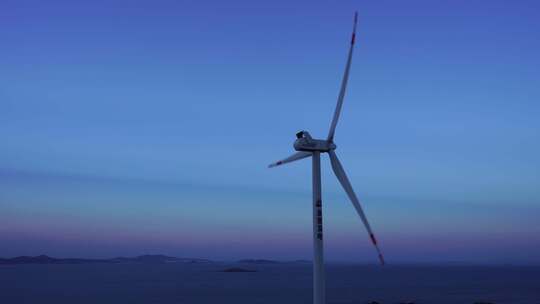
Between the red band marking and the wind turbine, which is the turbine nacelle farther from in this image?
the red band marking

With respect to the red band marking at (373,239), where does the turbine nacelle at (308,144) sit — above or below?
above

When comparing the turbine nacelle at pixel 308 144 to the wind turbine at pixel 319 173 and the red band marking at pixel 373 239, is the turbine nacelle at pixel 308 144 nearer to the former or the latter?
the wind turbine at pixel 319 173

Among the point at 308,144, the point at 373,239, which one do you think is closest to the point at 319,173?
the point at 308,144

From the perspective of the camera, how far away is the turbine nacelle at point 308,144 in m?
36.6

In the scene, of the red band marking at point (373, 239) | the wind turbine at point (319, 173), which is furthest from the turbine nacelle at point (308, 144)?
the red band marking at point (373, 239)

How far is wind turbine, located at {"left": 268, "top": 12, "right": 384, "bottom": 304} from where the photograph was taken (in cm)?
3509

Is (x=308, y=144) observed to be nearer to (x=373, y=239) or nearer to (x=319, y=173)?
(x=319, y=173)

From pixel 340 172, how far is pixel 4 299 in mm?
96406

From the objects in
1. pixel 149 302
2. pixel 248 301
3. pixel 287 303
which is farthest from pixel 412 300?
pixel 149 302

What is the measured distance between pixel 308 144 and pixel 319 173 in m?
2.14

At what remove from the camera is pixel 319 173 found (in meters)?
36.2

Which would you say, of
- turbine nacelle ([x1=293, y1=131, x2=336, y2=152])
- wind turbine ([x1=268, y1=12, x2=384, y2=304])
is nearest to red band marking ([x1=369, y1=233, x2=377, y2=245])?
wind turbine ([x1=268, y1=12, x2=384, y2=304])

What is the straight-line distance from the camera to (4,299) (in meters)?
110

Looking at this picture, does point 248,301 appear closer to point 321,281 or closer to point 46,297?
point 46,297
